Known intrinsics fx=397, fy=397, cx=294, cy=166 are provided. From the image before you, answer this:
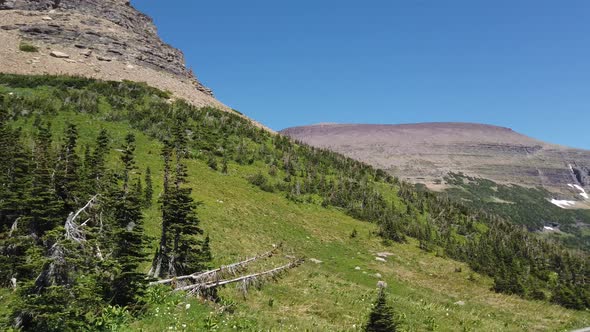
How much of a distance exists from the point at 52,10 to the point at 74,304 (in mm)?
72865

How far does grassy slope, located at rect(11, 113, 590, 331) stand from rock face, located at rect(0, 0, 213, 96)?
26450 millimetres

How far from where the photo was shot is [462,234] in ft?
157

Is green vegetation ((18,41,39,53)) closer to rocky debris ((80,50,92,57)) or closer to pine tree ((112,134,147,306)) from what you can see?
rocky debris ((80,50,92,57))

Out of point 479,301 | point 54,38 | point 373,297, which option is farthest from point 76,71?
point 479,301

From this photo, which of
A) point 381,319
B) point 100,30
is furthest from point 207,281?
point 100,30

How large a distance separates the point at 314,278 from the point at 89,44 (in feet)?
186

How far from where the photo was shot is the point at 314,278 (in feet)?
80.8

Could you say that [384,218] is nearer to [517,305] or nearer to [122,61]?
[517,305]

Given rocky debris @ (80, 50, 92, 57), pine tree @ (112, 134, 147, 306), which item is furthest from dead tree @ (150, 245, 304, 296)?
rocky debris @ (80, 50, 92, 57)

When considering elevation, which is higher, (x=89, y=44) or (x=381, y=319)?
(x=89, y=44)

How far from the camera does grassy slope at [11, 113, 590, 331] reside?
51.0ft

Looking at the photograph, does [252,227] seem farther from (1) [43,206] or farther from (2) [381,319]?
(1) [43,206]

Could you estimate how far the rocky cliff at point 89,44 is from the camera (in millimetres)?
56438

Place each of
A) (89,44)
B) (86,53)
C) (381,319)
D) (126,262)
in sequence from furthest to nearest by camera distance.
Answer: (89,44)
(86,53)
(381,319)
(126,262)
